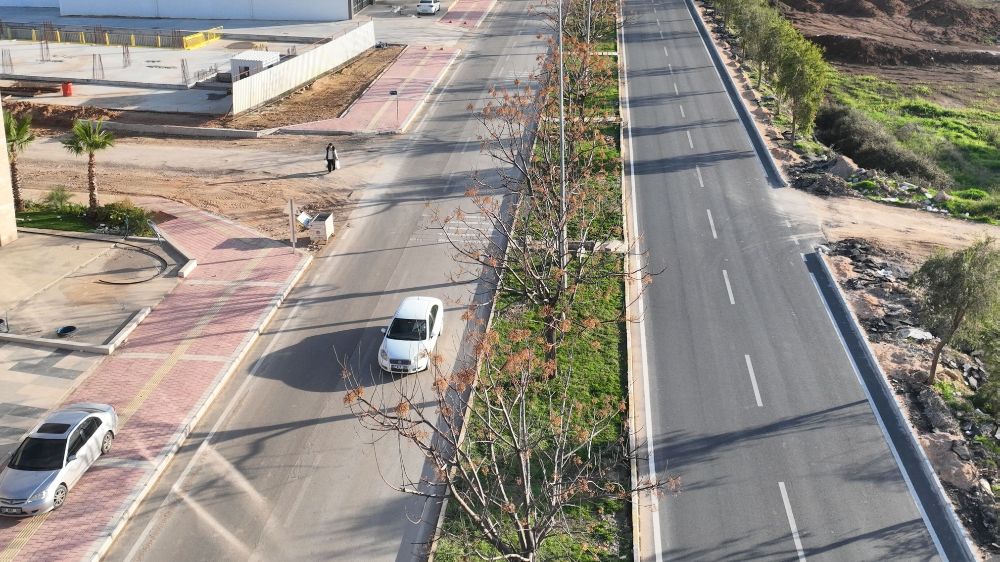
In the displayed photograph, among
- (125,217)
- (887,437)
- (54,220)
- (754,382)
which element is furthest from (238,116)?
(887,437)

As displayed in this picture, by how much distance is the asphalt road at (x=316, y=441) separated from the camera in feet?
59.5

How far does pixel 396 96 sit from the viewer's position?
48.7 m

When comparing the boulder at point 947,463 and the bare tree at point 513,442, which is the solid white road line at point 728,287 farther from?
the boulder at point 947,463

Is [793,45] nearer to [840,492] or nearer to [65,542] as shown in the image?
[840,492]

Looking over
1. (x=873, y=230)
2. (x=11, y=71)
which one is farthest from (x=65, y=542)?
(x=11, y=71)

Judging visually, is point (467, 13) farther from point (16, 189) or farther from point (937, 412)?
point (937, 412)

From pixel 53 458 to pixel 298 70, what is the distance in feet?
120

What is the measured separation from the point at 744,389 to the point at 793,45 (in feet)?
90.5

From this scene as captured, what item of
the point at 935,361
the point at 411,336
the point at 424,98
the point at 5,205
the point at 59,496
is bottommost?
the point at 59,496

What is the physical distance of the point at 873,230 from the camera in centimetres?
3388

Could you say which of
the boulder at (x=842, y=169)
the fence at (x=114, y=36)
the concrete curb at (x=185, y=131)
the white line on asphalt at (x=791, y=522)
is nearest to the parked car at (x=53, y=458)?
the white line on asphalt at (x=791, y=522)

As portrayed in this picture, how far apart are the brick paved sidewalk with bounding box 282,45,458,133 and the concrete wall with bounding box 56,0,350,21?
40.2 feet

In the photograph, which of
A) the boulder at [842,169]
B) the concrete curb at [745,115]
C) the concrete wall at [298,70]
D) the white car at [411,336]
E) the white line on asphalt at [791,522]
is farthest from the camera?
the concrete wall at [298,70]

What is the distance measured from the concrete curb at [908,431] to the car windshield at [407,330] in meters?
12.1
